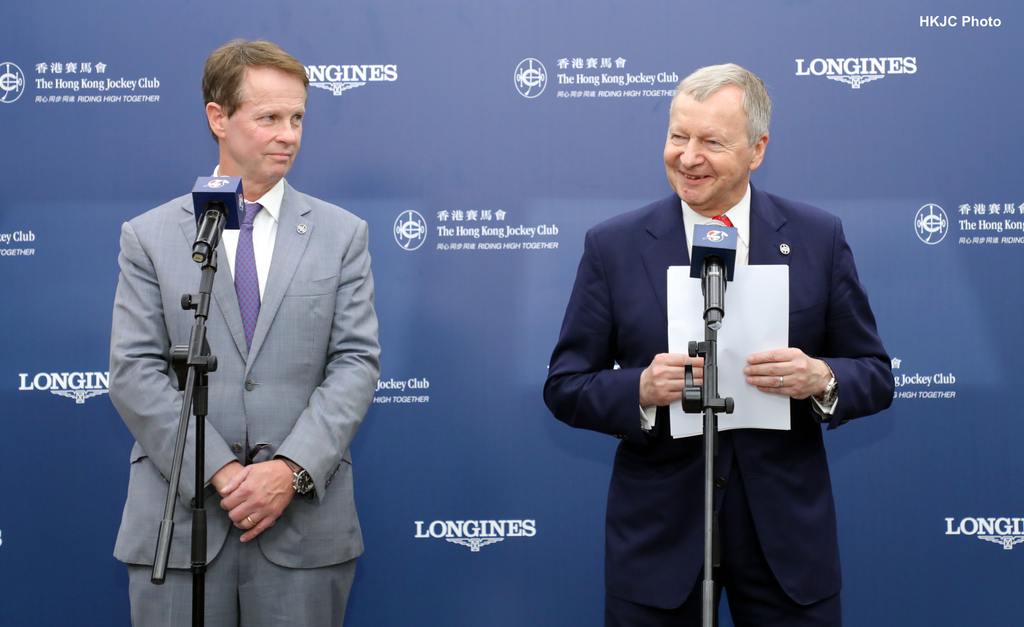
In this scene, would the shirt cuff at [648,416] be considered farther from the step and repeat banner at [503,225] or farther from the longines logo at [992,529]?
the longines logo at [992,529]

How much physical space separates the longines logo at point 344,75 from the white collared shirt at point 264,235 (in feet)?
4.32

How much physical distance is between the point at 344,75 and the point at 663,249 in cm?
194

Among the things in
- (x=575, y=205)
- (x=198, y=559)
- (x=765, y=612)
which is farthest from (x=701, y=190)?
(x=575, y=205)

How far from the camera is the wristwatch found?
7.98 ft

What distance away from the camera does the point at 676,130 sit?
2373 millimetres

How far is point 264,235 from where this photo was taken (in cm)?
263

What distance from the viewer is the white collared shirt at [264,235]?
2.57 meters

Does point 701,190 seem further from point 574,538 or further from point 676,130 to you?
point 574,538

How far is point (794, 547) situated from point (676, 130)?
0.93 m

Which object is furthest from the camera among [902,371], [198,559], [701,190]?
[902,371]

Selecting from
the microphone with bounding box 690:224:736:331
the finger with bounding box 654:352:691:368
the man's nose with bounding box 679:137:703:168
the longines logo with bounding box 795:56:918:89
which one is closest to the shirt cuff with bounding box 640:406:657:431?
the finger with bounding box 654:352:691:368

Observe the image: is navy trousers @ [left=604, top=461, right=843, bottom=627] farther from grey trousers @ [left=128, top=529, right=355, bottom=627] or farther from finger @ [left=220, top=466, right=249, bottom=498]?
finger @ [left=220, top=466, right=249, bottom=498]

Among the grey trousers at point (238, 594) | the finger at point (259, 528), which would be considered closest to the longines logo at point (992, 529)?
the grey trousers at point (238, 594)

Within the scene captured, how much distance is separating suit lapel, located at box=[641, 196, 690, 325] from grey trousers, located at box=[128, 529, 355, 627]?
40.4 inches
